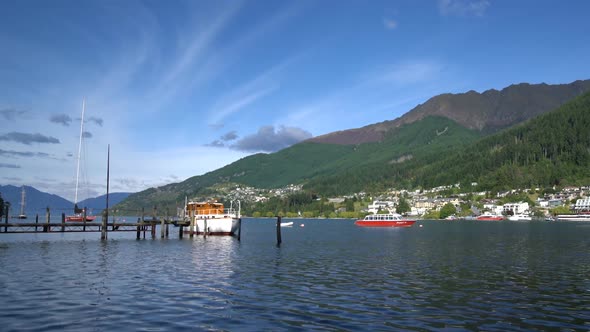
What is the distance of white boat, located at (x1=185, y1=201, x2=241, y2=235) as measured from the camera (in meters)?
91.5

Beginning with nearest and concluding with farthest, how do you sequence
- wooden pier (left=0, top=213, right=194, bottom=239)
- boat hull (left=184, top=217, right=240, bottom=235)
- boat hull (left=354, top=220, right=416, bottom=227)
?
wooden pier (left=0, top=213, right=194, bottom=239) < boat hull (left=184, top=217, right=240, bottom=235) < boat hull (left=354, top=220, right=416, bottom=227)

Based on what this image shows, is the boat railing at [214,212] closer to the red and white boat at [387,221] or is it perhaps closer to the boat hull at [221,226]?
the boat hull at [221,226]

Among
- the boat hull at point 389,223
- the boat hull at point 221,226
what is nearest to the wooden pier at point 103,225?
the boat hull at point 221,226

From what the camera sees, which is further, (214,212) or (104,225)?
(214,212)

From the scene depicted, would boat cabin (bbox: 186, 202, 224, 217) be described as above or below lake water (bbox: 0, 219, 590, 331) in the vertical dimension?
above

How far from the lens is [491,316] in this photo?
75.4 ft

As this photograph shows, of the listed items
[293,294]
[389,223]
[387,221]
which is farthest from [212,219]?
[387,221]

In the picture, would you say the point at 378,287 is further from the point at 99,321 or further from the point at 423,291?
the point at 99,321

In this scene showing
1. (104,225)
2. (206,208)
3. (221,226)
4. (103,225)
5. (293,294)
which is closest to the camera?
(293,294)

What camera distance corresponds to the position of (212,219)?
303ft

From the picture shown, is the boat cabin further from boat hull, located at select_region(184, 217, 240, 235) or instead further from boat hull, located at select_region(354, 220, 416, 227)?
boat hull, located at select_region(354, 220, 416, 227)

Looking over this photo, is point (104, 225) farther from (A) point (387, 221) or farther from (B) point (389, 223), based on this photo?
(A) point (387, 221)

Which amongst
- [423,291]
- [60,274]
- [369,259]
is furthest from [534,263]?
[60,274]

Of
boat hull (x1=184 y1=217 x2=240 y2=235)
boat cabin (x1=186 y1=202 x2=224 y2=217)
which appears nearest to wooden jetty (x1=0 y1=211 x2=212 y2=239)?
boat hull (x1=184 y1=217 x2=240 y2=235)
